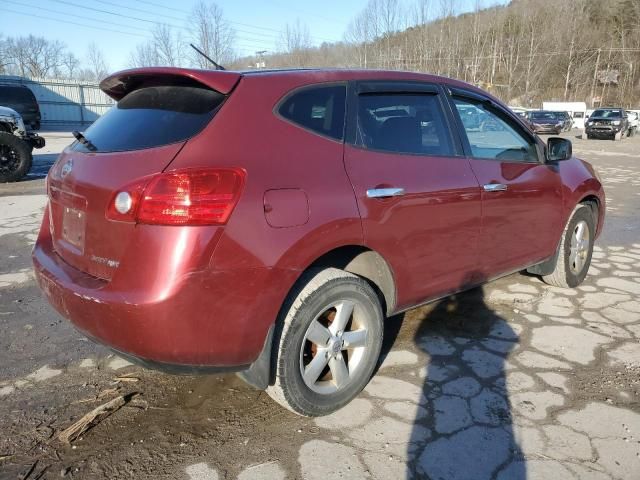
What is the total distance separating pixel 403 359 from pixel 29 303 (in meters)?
3.00

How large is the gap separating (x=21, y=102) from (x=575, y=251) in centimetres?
1874

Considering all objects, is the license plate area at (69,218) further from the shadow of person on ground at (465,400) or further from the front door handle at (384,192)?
the shadow of person on ground at (465,400)

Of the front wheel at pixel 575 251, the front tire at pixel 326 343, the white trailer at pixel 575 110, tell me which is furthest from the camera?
the white trailer at pixel 575 110

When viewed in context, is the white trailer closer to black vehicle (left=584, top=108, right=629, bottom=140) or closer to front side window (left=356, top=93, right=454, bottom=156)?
black vehicle (left=584, top=108, right=629, bottom=140)

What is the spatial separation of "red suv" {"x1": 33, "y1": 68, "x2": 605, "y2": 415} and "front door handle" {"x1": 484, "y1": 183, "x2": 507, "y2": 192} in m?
0.01

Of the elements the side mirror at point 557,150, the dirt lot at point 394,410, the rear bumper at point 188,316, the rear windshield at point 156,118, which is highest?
the rear windshield at point 156,118

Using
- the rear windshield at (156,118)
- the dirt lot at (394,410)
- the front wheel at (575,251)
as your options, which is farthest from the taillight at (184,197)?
the front wheel at (575,251)

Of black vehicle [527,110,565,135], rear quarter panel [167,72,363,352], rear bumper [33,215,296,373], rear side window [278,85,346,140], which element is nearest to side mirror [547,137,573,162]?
rear side window [278,85,346,140]

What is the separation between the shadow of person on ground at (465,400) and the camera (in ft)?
7.54

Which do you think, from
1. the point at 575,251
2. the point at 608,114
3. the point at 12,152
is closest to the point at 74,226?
the point at 575,251

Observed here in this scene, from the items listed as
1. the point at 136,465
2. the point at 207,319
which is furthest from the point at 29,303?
the point at 207,319

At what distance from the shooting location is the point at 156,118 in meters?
2.42

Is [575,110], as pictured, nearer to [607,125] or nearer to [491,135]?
[607,125]

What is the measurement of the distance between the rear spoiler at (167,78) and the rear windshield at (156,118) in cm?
3
